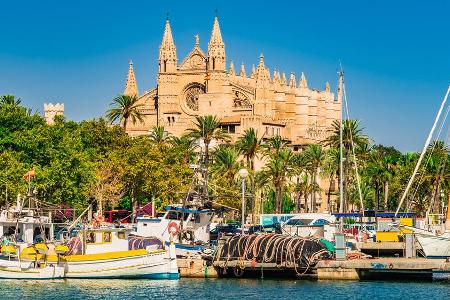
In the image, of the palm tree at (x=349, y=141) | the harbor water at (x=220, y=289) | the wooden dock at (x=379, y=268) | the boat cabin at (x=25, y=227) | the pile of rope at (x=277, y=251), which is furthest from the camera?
the palm tree at (x=349, y=141)

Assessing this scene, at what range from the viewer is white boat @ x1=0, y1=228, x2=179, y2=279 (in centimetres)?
6450

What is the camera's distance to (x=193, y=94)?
191m

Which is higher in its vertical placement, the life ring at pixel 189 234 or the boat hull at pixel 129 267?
the life ring at pixel 189 234

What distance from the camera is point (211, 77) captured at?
184375 mm

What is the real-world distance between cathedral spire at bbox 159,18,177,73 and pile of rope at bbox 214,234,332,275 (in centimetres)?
12437

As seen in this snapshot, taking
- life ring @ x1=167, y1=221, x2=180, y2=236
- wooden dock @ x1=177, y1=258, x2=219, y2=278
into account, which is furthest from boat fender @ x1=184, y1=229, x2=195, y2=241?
wooden dock @ x1=177, y1=258, x2=219, y2=278

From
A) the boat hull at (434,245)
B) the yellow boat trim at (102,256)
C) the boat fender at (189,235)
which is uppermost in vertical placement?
the boat fender at (189,235)

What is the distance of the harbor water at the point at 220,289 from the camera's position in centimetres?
5794

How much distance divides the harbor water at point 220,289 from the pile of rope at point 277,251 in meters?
1.14

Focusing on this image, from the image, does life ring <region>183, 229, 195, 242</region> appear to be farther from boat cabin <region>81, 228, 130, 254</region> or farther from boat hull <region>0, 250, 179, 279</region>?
boat cabin <region>81, 228, 130, 254</region>

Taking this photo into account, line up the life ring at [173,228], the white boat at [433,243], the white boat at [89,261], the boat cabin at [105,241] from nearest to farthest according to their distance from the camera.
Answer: the white boat at [89,261]
the boat cabin at [105,241]
the white boat at [433,243]
the life ring at [173,228]

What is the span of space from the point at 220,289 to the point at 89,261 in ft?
28.5

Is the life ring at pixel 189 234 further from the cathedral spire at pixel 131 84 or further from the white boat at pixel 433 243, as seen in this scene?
the cathedral spire at pixel 131 84

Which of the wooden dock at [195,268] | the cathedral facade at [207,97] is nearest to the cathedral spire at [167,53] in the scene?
the cathedral facade at [207,97]
